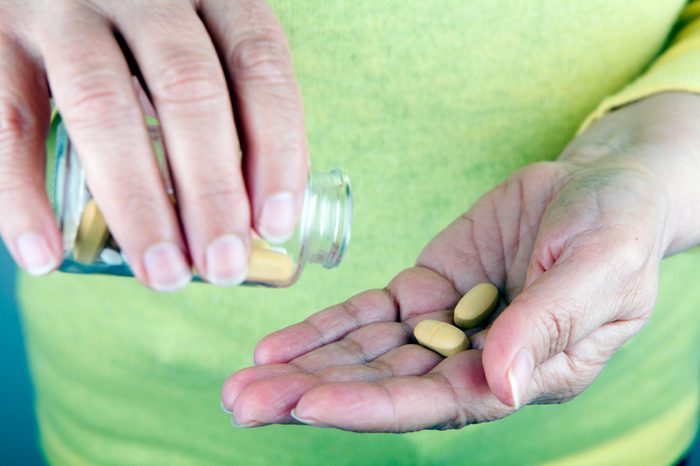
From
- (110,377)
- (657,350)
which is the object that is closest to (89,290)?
(110,377)

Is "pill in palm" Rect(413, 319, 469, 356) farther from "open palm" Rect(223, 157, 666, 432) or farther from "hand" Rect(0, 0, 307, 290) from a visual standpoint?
"hand" Rect(0, 0, 307, 290)

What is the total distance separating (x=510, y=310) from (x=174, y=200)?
0.75ft

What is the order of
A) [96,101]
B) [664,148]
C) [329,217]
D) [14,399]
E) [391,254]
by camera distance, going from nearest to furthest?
1. [96,101]
2. [329,217]
3. [664,148]
4. [391,254]
5. [14,399]

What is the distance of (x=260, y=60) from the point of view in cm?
48

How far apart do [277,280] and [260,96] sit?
16cm

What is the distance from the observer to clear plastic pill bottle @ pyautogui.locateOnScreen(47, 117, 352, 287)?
0.50 meters

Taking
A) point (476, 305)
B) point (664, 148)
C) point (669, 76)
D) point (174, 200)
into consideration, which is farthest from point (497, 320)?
point (669, 76)

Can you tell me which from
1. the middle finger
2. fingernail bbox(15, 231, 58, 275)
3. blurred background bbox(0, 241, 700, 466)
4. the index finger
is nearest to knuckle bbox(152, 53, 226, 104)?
the middle finger

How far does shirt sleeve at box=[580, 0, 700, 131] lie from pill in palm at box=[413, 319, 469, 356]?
0.37 m

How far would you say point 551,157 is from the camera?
2.97 ft

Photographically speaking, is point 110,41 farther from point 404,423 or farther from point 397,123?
point 397,123

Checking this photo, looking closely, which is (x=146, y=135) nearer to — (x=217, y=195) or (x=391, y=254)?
(x=217, y=195)

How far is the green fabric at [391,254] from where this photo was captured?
81 cm

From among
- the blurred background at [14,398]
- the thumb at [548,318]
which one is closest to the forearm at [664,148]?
the thumb at [548,318]
